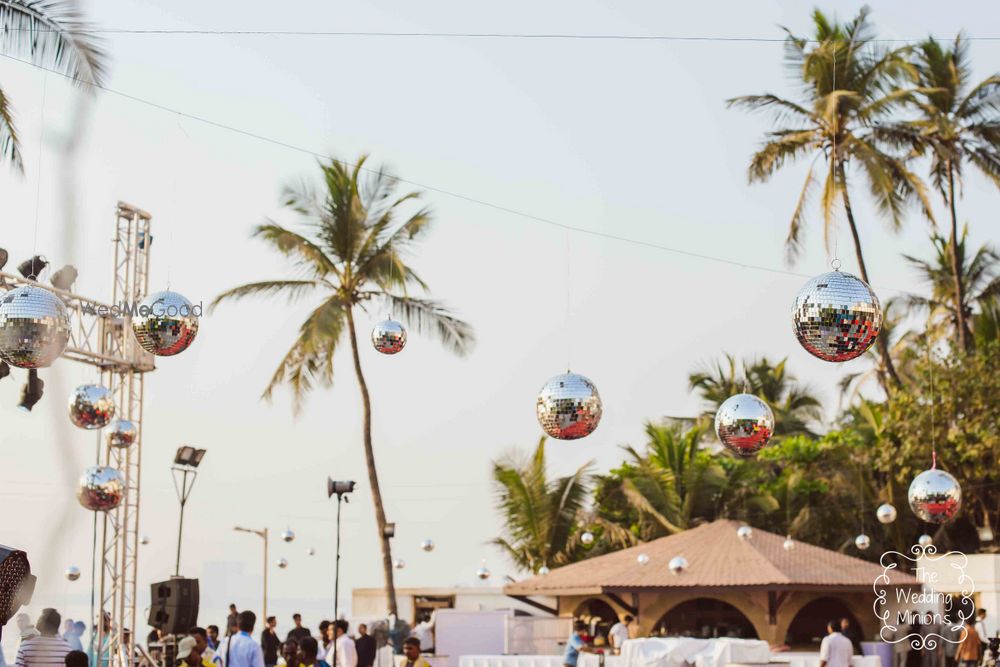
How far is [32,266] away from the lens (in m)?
13.4

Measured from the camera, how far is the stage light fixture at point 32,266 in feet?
44.2

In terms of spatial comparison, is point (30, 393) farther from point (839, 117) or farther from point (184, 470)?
point (839, 117)

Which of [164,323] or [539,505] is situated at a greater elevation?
[164,323]

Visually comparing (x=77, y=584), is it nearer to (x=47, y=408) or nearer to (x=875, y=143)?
(x=47, y=408)

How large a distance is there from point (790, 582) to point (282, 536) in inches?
392

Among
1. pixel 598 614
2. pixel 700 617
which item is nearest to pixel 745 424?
pixel 700 617

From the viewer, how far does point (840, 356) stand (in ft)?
28.6

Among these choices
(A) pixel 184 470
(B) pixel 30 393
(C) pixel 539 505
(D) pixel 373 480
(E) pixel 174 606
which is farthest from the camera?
(C) pixel 539 505

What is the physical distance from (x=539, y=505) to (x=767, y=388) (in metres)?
11.8

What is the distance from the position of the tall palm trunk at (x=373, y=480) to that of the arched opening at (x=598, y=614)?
3.59m

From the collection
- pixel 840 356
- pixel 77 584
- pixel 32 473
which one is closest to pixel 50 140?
pixel 32 473

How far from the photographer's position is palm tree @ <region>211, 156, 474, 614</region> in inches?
989

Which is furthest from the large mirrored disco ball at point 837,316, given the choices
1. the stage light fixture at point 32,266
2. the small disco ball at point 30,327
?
the stage light fixture at point 32,266

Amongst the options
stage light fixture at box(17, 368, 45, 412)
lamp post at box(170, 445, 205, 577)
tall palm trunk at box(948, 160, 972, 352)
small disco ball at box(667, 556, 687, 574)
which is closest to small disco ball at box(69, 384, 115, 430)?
stage light fixture at box(17, 368, 45, 412)
